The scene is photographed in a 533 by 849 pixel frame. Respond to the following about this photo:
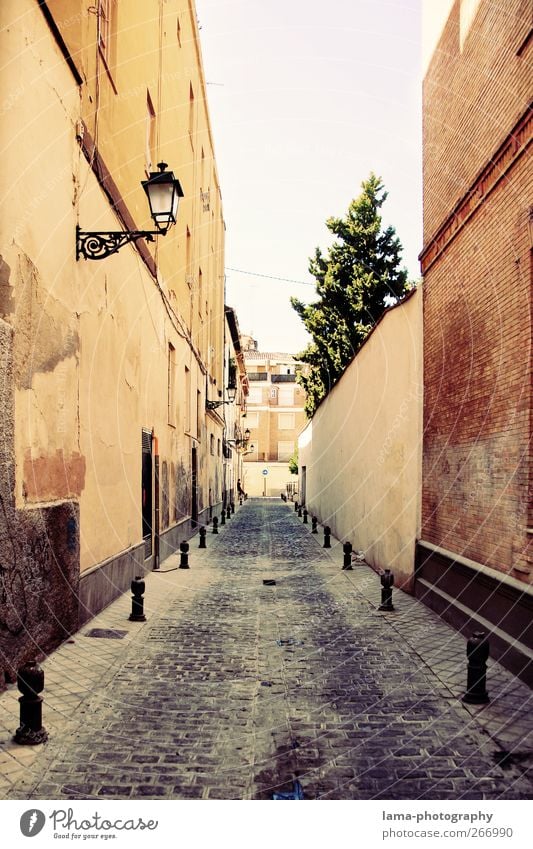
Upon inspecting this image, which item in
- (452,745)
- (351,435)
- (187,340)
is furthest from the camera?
(187,340)

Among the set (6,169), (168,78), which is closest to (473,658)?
(6,169)

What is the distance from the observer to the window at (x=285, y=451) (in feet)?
185

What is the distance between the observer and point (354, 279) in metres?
22.2

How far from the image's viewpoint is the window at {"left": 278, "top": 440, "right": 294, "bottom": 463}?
56.2 metres

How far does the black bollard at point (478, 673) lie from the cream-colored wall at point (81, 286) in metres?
3.78

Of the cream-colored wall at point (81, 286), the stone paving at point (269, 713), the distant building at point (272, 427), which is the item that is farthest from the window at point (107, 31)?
the distant building at point (272, 427)

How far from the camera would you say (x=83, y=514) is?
6984 mm

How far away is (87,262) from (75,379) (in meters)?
1.45

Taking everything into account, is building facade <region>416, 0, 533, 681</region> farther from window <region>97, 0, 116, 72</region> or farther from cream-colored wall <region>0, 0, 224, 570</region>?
window <region>97, 0, 116, 72</region>

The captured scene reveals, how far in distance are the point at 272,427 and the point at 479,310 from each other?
5062 centimetres

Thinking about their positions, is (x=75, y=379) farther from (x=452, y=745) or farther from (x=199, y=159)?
(x=199, y=159)

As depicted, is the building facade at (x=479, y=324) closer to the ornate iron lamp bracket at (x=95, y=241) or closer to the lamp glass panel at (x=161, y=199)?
the lamp glass panel at (x=161, y=199)

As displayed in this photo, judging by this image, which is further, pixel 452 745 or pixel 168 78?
pixel 168 78
